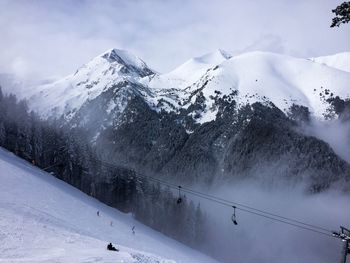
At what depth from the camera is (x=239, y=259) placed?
194 m

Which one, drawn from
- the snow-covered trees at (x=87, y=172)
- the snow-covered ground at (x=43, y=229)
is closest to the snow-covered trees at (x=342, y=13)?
the snow-covered ground at (x=43, y=229)

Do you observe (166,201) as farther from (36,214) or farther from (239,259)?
(36,214)

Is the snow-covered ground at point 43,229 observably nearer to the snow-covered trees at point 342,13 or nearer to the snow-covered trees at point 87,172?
the snow-covered trees at point 342,13

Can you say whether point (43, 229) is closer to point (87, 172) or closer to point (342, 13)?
point (342, 13)

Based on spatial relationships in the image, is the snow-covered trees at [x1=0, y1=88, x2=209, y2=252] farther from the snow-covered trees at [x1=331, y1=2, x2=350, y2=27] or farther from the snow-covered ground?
the snow-covered trees at [x1=331, y1=2, x2=350, y2=27]

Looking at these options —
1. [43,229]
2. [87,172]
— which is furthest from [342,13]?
[87,172]

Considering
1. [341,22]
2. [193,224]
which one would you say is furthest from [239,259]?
[341,22]

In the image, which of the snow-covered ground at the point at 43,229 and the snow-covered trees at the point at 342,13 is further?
the snow-covered ground at the point at 43,229

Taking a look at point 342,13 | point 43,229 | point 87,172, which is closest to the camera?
point 342,13

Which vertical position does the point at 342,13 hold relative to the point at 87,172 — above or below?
above

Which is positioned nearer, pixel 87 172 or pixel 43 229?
pixel 43 229

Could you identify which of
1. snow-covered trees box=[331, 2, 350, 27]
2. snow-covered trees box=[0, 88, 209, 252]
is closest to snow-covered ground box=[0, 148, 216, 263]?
snow-covered trees box=[331, 2, 350, 27]

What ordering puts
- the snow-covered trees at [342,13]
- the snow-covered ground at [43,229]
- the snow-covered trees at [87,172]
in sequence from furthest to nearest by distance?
the snow-covered trees at [87,172], the snow-covered ground at [43,229], the snow-covered trees at [342,13]

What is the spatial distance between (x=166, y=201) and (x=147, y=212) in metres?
20.3
